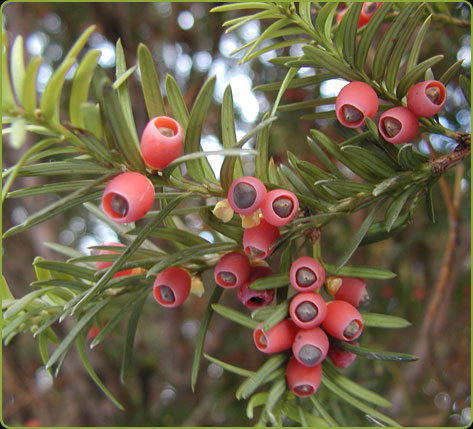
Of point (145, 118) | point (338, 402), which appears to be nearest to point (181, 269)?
point (338, 402)

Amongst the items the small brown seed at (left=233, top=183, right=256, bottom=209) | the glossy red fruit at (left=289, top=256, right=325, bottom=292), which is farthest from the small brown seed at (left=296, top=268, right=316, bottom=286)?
the small brown seed at (left=233, top=183, right=256, bottom=209)

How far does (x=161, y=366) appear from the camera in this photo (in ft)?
6.43

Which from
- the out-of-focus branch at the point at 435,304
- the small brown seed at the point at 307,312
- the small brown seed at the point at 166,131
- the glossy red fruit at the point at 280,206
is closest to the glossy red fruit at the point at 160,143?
the small brown seed at the point at 166,131

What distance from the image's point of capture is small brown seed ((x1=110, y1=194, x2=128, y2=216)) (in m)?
0.41

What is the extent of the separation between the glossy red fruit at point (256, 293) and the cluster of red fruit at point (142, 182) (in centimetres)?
19

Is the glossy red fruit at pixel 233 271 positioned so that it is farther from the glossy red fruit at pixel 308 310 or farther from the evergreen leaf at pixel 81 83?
the evergreen leaf at pixel 81 83

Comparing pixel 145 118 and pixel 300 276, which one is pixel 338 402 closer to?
pixel 300 276

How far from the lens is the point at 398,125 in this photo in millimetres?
520

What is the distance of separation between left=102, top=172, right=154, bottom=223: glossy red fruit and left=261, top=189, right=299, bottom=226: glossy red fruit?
4.7 inches

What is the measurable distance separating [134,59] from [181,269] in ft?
4.51

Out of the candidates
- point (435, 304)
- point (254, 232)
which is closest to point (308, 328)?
point (254, 232)

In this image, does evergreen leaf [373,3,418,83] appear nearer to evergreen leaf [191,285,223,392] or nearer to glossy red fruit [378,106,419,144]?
glossy red fruit [378,106,419,144]

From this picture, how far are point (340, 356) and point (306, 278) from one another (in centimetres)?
12

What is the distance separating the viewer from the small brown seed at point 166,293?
0.54 metres
